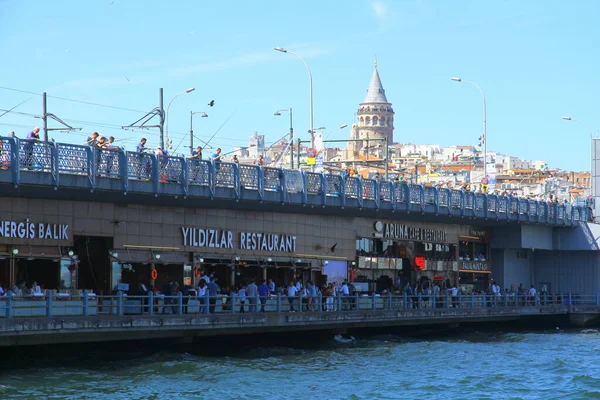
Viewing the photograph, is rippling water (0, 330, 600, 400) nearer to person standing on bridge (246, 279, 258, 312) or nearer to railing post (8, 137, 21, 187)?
person standing on bridge (246, 279, 258, 312)

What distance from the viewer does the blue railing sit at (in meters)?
34.4

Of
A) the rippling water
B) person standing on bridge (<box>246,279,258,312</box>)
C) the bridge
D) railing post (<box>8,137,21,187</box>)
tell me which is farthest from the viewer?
person standing on bridge (<box>246,279,258,312</box>)

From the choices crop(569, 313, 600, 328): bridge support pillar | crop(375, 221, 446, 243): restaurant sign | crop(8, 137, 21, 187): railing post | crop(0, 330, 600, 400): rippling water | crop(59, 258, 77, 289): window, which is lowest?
crop(0, 330, 600, 400): rippling water

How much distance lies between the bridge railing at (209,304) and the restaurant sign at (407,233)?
4547 millimetres

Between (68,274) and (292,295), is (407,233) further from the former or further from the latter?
(68,274)

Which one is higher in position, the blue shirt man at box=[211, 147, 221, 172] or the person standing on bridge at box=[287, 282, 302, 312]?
the blue shirt man at box=[211, 147, 221, 172]

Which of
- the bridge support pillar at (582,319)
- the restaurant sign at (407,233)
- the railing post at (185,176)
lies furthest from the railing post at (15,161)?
the bridge support pillar at (582,319)

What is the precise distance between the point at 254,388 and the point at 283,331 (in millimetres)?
10897

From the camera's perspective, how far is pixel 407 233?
5762 centimetres

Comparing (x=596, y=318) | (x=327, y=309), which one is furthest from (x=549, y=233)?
(x=327, y=309)

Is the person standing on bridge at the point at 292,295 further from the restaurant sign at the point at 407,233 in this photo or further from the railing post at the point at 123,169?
the restaurant sign at the point at 407,233

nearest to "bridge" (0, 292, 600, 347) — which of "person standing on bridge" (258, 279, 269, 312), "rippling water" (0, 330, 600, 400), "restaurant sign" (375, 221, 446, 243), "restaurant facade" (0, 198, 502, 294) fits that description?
"person standing on bridge" (258, 279, 269, 312)

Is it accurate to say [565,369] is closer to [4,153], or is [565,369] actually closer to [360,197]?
[360,197]

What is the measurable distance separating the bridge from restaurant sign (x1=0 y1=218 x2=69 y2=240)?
278 cm
